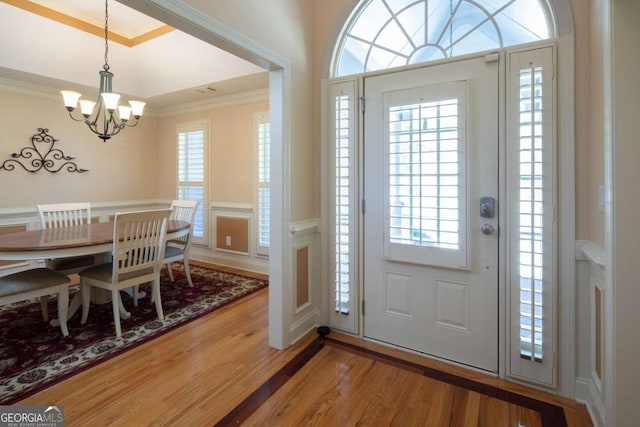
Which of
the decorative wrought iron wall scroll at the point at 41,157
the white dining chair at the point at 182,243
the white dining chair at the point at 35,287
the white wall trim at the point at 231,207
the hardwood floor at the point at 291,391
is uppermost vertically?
the decorative wrought iron wall scroll at the point at 41,157

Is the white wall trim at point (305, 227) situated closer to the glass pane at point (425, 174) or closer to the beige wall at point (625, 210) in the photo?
the glass pane at point (425, 174)

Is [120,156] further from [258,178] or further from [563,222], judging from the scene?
[563,222]

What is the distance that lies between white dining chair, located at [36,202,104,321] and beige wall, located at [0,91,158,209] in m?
0.63

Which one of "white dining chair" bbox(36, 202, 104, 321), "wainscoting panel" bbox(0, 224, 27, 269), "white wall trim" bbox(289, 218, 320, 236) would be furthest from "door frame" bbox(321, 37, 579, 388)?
"wainscoting panel" bbox(0, 224, 27, 269)

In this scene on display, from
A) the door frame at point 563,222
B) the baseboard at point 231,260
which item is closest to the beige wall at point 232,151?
the baseboard at point 231,260

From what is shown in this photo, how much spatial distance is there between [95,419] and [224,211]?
3.25 meters

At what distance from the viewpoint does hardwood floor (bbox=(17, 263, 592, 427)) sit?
5.47 feet

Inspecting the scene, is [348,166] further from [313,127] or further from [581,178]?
[581,178]

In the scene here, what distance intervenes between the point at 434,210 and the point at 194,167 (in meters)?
4.00

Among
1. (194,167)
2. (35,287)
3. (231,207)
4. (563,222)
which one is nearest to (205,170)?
(194,167)

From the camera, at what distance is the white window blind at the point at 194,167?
4.85 meters

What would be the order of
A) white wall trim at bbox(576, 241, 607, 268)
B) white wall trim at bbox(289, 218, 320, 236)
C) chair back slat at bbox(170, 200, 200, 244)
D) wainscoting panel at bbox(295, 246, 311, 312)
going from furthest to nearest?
chair back slat at bbox(170, 200, 200, 244) < wainscoting panel at bbox(295, 246, 311, 312) < white wall trim at bbox(289, 218, 320, 236) < white wall trim at bbox(576, 241, 607, 268)

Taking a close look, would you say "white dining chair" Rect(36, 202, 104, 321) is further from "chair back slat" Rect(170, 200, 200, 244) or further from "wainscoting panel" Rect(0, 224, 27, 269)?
"chair back slat" Rect(170, 200, 200, 244)

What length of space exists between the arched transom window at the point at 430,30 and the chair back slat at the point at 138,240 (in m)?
1.96
